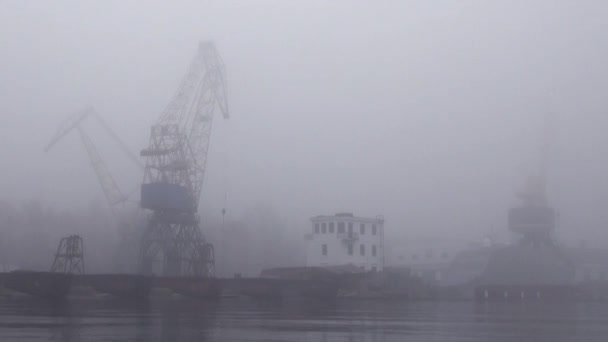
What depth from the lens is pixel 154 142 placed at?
258 feet

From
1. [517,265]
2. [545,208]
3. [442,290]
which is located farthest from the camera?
[545,208]

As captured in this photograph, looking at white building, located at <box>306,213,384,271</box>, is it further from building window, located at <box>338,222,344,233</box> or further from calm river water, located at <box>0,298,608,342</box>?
calm river water, located at <box>0,298,608,342</box>

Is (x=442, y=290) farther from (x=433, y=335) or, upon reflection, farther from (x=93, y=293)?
(x=433, y=335)

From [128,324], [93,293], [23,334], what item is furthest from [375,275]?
[23,334]

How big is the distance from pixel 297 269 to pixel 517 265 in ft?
133

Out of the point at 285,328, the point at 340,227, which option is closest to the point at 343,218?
the point at 340,227

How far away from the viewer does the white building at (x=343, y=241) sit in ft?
236

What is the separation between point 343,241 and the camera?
72.0 metres

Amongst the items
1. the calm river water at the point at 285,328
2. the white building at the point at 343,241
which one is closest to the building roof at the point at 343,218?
the white building at the point at 343,241

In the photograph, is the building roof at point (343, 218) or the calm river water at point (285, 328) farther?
the building roof at point (343, 218)

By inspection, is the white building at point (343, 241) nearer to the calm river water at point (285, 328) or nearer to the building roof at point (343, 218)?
the building roof at point (343, 218)

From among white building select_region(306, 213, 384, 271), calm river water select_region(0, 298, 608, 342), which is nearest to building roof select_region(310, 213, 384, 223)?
white building select_region(306, 213, 384, 271)

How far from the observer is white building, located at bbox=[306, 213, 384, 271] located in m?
72.0

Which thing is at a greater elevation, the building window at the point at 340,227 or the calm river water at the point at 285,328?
the building window at the point at 340,227
